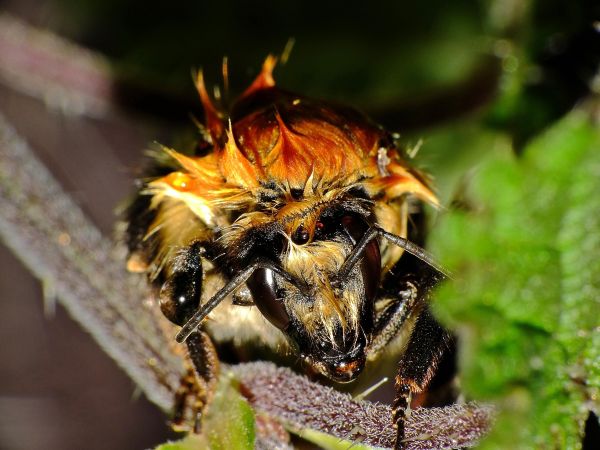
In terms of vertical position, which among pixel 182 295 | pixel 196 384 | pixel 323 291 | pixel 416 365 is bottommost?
pixel 196 384

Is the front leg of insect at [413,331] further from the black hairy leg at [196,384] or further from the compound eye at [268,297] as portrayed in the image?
the black hairy leg at [196,384]

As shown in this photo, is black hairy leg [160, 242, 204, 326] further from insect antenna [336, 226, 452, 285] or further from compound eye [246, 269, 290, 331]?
insect antenna [336, 226, 452, 285]

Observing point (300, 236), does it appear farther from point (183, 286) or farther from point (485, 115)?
point (485, 115)

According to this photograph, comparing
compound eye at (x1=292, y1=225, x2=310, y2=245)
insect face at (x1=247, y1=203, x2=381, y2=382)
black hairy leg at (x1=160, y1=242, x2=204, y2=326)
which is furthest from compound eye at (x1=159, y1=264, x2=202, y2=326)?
compound eye at (x1=292, y1=225, x2=310, y2=245)

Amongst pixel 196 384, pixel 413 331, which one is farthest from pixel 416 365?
pixel 196 384

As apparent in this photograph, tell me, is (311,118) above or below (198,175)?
above

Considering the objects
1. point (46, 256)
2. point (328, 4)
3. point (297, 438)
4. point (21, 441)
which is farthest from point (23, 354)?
point (297, 438)

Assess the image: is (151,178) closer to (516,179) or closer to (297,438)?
(297,438)
